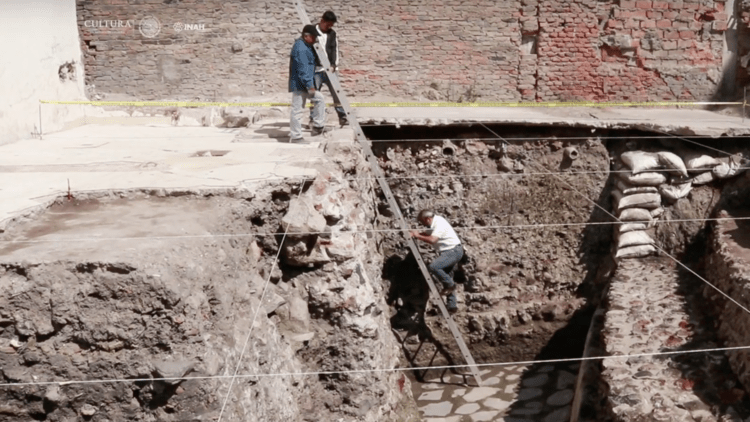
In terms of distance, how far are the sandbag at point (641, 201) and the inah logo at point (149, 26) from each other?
6.74 m

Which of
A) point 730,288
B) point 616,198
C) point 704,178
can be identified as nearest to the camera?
point 730,288

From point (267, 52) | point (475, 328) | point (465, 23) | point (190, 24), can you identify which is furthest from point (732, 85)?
point (190, 24)

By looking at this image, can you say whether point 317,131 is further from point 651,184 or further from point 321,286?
point 651,184

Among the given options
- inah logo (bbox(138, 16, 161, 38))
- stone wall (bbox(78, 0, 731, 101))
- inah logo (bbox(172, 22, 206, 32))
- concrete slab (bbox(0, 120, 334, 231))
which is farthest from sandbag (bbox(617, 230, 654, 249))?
inah logo (bbox(138, 16, 161, 38))

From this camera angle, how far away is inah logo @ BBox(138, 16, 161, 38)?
37.9ft

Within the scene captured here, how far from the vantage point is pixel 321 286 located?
611 centimetres

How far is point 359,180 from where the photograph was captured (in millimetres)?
7598

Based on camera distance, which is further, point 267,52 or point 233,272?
point 267,52

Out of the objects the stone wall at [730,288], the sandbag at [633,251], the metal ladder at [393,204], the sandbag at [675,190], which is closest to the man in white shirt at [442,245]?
the metal ladder at [393,204]

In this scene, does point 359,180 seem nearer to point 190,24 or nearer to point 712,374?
point 712,374

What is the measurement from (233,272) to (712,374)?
3.48 metres

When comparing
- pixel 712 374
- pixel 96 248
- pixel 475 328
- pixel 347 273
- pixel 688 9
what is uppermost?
pixel 688 9

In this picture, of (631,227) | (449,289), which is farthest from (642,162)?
Result: (449,289)

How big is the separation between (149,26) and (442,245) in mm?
5715
